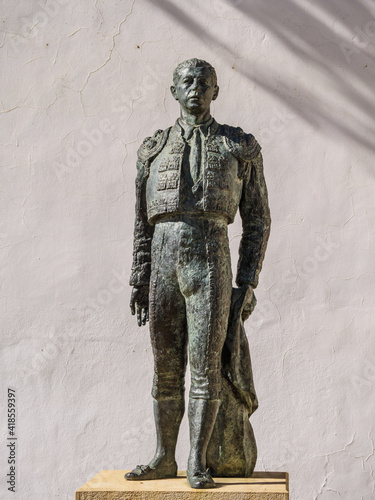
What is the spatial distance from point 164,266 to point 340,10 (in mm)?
2950

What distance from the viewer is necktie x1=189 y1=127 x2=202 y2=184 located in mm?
4445

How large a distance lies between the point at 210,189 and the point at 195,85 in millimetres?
533

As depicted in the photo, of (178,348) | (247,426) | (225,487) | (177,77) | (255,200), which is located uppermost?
(177,77)

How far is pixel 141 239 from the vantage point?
15.5ft

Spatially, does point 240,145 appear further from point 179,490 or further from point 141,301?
point 179,490

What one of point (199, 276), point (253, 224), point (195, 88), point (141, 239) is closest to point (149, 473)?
point (199, 276)

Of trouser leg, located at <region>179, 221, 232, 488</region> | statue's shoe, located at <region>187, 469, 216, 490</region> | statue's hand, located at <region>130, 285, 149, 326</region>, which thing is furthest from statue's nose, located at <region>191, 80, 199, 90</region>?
statue's shoe, located at <region>187, 469, 216, 490</region>

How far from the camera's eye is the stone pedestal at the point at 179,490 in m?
4.20

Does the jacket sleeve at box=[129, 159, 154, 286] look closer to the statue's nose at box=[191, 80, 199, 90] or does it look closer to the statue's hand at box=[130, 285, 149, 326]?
the statue's hand at box=[130, 285, 149, 326]

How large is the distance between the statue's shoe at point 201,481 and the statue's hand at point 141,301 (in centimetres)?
85

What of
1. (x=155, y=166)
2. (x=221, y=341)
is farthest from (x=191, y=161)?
(x=221, y=341)

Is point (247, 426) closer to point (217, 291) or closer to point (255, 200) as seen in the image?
point (217, 291)

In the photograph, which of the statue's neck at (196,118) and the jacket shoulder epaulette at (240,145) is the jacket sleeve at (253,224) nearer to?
the jacket shoulder epaulette at (240,145)

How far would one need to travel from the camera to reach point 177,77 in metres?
4.60
